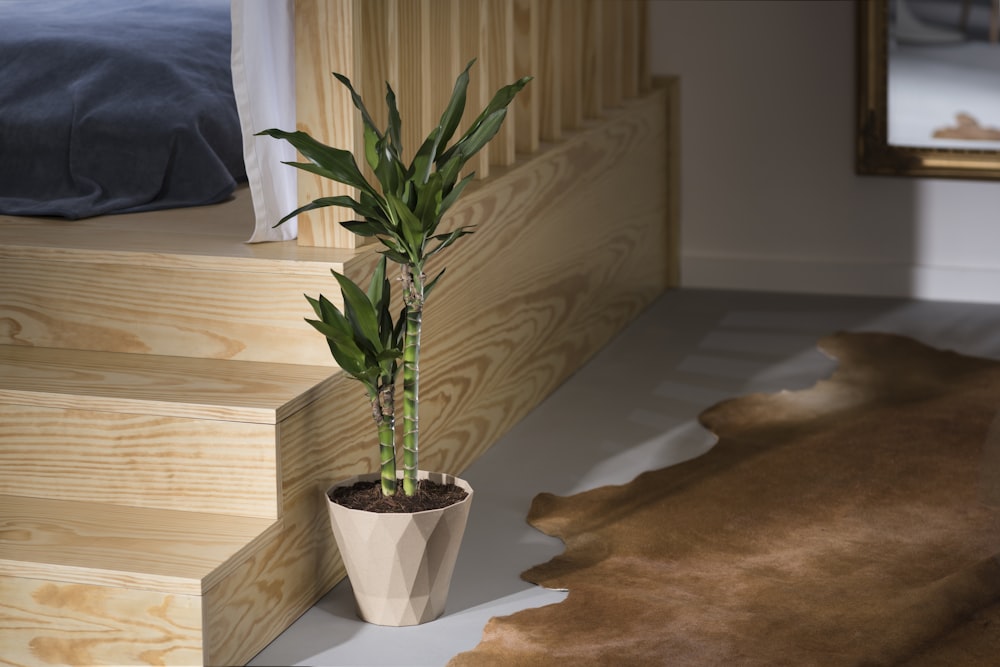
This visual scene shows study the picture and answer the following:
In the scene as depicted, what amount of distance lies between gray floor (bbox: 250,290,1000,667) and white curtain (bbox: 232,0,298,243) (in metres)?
0.73

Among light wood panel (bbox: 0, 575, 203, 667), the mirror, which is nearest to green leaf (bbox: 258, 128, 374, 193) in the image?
light wood panel (bbox: 0, 575, 203, 667)

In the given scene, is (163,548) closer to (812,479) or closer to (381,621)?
(381,621)

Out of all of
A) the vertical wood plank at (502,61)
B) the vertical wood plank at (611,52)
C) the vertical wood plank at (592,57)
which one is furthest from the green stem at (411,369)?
the vertical wood plank at (611,52)

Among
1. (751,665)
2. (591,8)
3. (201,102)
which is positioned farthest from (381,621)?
(591,8)

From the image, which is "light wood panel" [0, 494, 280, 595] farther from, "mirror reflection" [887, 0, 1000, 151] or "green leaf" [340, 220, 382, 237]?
"mirror reflection" [887, 0, 1000, 151]

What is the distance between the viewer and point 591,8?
13.1 feet

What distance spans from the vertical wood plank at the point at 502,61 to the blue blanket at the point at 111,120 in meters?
0.65

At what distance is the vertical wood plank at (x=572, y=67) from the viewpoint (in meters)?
3.84

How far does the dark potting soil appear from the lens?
7.09 feet

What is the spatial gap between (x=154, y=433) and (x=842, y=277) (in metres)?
3.05

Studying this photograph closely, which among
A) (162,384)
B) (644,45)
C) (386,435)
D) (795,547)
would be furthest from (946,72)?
(162,384)

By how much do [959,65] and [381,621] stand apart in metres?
3.02

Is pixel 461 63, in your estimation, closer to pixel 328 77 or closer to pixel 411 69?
pixel 411 69

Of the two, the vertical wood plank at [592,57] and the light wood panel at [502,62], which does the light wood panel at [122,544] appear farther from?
the vertical wood plank at [592,57]
